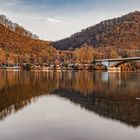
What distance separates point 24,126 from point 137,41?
148664mm

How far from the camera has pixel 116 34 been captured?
167 m

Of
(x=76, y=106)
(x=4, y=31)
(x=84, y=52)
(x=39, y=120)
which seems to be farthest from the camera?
(x=4, y=31)

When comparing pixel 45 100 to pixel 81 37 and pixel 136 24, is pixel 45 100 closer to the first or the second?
pixel 136 24

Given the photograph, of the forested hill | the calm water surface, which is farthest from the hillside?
the calm water surface

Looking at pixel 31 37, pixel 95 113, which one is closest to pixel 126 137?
pixel 95 113

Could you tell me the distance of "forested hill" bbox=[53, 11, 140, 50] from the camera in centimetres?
15962

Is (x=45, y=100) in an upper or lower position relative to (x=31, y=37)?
lower

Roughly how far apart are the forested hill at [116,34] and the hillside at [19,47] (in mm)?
26848

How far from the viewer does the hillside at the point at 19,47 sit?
112 meters

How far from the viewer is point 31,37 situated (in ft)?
559

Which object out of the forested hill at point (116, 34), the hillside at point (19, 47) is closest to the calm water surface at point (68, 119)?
the hillside at point (19, 47)

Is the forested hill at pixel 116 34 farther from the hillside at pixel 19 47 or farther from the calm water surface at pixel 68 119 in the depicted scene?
the calm water surface at pixel 68 119

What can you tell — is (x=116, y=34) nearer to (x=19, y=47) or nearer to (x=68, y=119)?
(x=19, y=47)

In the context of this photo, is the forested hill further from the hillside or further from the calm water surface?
the calm water surface
